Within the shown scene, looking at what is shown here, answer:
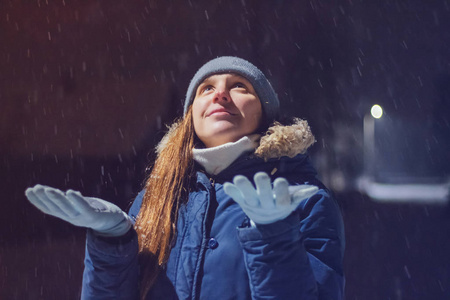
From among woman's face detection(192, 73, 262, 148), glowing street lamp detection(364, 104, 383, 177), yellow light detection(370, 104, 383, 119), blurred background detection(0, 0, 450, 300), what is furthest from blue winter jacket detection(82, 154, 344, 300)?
yellow light detection(370, 104, 383, 119)

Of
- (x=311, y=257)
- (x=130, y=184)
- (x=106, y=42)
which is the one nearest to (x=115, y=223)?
(x=311, y=257)

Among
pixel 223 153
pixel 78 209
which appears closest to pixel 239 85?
pixel 223 153

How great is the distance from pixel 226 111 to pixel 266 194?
0.53m

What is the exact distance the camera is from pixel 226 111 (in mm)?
1321

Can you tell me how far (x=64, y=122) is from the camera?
3352 millimetres

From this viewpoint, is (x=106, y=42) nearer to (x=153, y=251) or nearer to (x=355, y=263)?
(x=153, y=251)

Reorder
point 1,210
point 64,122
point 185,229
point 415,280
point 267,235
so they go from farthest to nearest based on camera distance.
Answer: point 415,280 < point 64,122 < point 1,210 < point 185,229 < point 267,235

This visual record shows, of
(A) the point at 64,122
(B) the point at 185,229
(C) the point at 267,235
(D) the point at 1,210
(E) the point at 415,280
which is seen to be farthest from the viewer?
(E) the point at 415,280

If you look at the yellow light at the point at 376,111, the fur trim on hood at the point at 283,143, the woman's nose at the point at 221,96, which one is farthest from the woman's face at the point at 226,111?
the yellow light at the point at 376,111

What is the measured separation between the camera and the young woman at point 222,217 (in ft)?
3.10

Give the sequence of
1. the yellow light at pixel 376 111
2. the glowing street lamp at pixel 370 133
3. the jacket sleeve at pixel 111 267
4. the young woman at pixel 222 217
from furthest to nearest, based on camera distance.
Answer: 1. the glowing street lamp at pixel 370 133
2. the yellow light at pixel 376 111
3. the jacket sleeve at pixel 111 267
4. the young woman at pixel 222 217

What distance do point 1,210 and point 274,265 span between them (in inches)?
112

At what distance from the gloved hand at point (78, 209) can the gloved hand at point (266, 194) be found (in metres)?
0.35

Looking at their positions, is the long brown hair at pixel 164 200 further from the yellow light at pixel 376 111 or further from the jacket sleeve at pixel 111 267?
the yellow light at pixel 376 111
